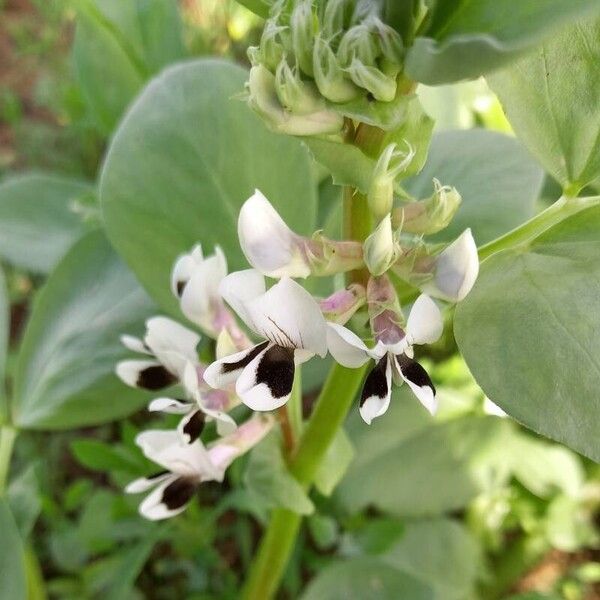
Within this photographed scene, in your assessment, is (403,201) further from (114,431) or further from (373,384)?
(114,431)

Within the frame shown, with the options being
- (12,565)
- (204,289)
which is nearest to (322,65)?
(204,289)

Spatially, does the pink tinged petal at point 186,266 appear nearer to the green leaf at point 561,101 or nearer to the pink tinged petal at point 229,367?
the pink tinged petal at point 229,367

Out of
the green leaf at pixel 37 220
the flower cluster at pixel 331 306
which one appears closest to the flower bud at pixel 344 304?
the flower cluster at pixel 331 306

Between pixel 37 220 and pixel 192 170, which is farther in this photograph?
pixel 37 220

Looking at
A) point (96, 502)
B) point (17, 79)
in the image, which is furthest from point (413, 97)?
point (17, 79)

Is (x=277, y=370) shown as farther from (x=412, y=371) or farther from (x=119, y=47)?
(x=119, y=47)

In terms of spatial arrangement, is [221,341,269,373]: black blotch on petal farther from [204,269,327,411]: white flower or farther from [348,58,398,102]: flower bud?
[348,58,398,102]: flower bud
